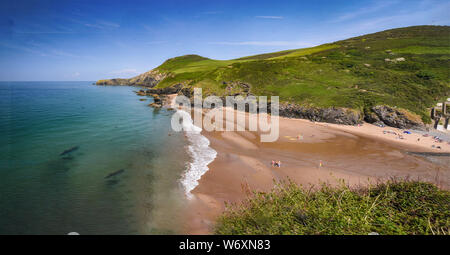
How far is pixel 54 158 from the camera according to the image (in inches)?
768

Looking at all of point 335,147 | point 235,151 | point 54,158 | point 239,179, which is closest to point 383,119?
point 335,147

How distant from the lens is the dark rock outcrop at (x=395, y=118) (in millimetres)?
30328

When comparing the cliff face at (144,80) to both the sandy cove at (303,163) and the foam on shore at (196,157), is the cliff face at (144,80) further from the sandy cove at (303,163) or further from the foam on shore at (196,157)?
the sandy cove at (303,163)

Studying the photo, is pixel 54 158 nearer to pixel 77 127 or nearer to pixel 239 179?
pixel 77 127

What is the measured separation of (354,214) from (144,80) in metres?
149

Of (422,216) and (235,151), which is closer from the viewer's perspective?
(422,216)

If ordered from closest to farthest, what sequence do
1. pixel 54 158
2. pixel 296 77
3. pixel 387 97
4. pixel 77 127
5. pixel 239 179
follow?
1. pixel 239 179
2. pixel 54 158
3. pixel 77 127
4. pixel 387 97
5. pixel 296 77

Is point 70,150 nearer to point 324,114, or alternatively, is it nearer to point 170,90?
point 324,114

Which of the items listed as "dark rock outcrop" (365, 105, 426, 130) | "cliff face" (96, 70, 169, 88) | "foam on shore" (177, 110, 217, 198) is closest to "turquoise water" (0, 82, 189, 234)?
"foam on shore" (177, 110, 217, 198)

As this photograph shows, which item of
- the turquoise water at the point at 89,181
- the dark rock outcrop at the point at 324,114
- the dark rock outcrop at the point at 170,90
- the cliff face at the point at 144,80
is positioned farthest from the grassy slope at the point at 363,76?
the cliff face at the point at 144,80

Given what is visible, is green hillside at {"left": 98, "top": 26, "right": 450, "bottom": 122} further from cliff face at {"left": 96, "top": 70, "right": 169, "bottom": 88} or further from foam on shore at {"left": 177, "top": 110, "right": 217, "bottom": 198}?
cliff face at {"left": 96, "top": 70, "right": 169, "bottom": 88}

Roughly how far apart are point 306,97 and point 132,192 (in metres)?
39.2

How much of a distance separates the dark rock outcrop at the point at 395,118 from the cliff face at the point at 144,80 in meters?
102
